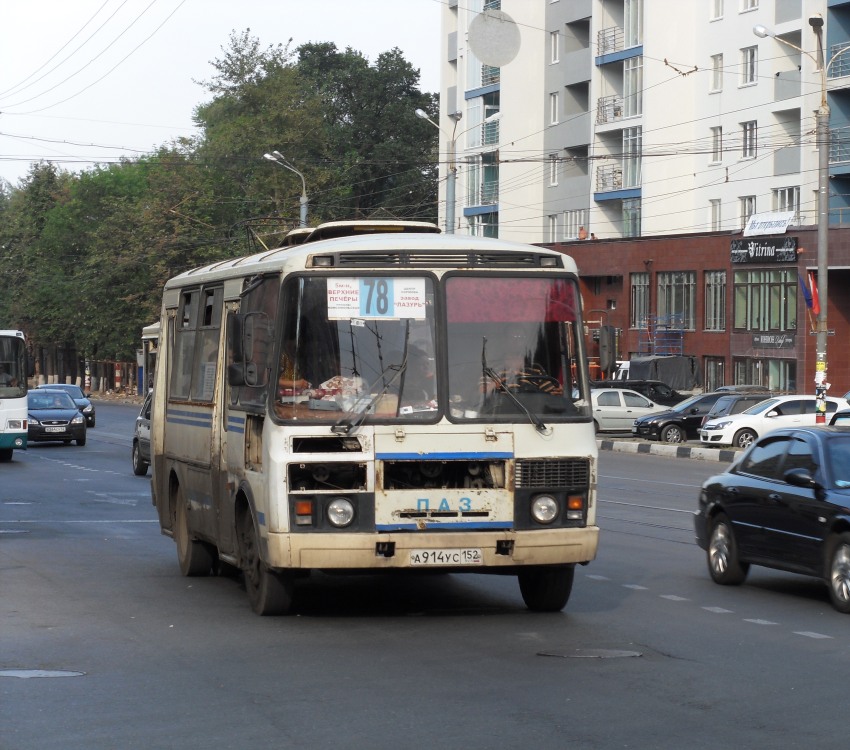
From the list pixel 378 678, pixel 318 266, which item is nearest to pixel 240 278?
pixel 318 266

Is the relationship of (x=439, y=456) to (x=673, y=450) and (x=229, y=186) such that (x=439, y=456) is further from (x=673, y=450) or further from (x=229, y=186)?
(x=229, y=186)

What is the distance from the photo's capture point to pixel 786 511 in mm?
12523

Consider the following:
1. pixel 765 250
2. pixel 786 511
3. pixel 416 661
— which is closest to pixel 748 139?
pixel 765 250

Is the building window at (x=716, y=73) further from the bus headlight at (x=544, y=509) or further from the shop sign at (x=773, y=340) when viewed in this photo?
the bus headlight at (x=544, y=509)

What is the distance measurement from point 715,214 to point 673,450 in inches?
858

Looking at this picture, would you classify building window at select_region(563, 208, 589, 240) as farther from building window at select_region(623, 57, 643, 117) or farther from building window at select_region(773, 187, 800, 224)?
building window at select_region(773, 187, 800, 224)

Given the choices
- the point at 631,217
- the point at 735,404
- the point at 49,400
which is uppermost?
the point at 631,217

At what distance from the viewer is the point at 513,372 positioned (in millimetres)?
10750

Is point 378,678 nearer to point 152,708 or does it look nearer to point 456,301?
point 152,708

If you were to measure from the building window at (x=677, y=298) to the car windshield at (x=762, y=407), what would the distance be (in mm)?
18664

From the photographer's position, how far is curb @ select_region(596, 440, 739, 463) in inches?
1447

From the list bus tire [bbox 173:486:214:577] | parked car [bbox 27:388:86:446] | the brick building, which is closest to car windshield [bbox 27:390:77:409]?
parked car [bbox 27:388:86:446]

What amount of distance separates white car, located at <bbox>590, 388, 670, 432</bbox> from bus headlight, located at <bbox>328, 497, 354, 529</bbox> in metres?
35.8

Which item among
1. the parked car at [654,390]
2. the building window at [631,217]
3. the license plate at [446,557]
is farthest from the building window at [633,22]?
the license plate at [446,557]
